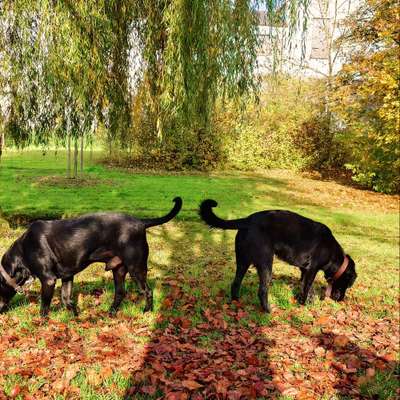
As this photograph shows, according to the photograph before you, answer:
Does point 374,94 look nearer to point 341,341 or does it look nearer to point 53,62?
point 341,341

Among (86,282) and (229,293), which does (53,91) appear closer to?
(86,282)

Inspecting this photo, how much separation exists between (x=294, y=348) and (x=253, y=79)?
4.03 metres

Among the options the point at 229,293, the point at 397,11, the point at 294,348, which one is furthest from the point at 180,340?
the point at 397,11

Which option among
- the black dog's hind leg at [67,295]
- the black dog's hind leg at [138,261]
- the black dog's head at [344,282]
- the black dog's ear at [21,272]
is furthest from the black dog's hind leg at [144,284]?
the black dog's head at [344,282]

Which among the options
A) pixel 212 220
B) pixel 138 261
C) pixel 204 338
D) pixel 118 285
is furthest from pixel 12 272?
pixel 212 220

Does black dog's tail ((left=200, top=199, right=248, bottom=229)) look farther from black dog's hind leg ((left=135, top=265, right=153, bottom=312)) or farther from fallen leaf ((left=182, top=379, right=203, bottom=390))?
fallen leaf ((left=182, top=379, right=203, bottom=390))

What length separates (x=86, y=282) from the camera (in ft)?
21.6

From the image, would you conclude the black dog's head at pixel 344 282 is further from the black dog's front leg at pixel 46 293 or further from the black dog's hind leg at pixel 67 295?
the black dog's front leg at pixel 46 293

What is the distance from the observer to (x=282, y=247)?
5.75 meters

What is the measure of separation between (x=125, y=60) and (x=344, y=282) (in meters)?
5.00

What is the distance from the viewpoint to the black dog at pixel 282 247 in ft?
18.3

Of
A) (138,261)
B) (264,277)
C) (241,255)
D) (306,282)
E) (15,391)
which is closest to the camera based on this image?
(15,391)

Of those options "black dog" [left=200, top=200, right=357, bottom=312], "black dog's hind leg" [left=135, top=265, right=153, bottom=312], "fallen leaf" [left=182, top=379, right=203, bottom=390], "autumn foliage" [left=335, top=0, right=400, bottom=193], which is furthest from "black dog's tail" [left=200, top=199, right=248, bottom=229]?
"autumn foliage" [left=335, top=0, right=400, bottom=193]

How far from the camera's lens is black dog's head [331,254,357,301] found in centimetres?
623
